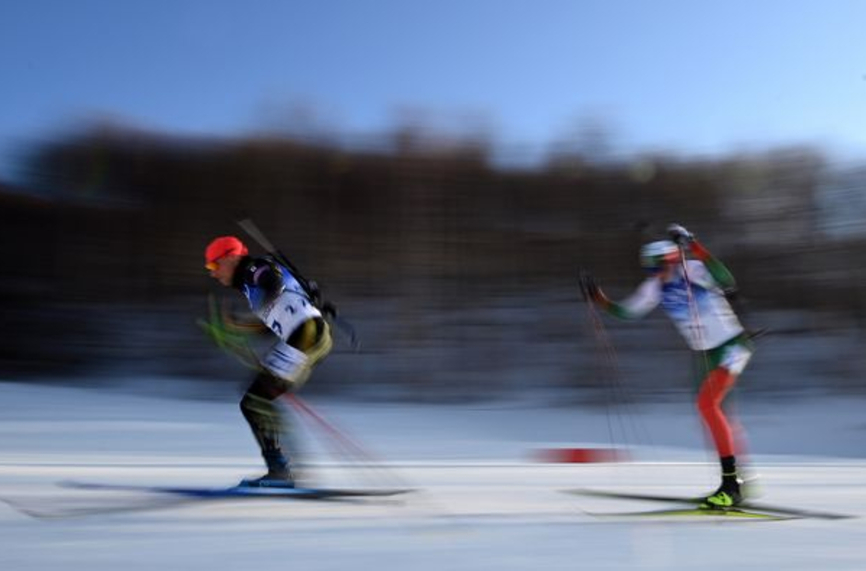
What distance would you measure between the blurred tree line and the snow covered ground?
17.6 ft

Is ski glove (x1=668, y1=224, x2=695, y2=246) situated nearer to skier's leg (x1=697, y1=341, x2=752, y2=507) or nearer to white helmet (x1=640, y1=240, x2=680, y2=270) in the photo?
white helmet (x1=640, y1=240, x2=680, y2=270)

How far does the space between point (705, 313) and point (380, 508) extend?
191 cm

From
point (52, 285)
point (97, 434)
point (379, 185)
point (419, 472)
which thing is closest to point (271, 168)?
point (379, 185)

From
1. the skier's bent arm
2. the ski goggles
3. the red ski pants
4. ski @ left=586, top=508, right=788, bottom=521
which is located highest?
the ski goggles

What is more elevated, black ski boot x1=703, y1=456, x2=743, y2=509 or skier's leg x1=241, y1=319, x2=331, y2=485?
skier's leg x1=241, y1=319, x2=331, y2=485

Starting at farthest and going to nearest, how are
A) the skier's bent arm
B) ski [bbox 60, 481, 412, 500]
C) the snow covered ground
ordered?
1. the skier's bent arm
2. ski [bbox 60, 481, 412, 500]
3. the snow covered ground

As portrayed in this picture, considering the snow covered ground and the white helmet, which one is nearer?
the snow covered ground

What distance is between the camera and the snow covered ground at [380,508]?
312 cm

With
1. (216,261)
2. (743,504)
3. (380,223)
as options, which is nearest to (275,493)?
(216,261)

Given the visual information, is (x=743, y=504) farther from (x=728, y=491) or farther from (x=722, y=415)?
(x=722, y=415)

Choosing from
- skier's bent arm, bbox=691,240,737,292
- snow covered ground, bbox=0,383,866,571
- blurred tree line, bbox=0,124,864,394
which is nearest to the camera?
snow covered ground, bbox=0,383,866,571

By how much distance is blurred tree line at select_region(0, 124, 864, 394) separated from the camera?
55.5 feet

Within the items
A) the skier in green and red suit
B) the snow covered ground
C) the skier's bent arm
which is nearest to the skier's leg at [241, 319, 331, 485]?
the snow covered ground

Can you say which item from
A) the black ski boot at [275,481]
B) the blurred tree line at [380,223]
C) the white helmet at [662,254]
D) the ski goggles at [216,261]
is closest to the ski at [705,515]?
the white helmet at [662,254]
